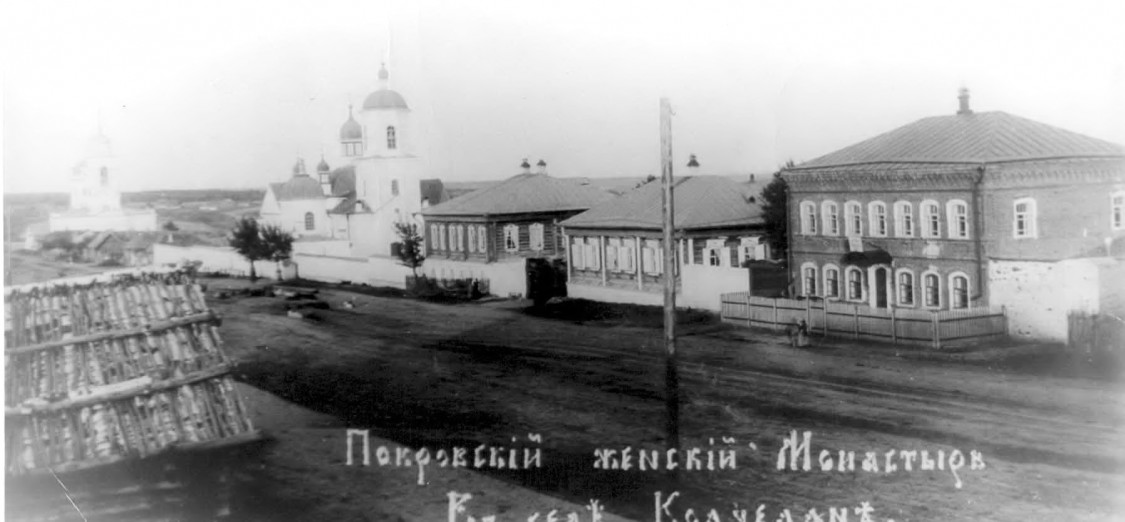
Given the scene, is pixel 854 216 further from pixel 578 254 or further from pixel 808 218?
pixel 578 254

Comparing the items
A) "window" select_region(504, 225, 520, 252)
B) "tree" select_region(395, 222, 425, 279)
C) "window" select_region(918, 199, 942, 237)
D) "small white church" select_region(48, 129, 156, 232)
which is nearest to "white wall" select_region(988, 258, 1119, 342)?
"window" select_region(918, 199, 942, 237)

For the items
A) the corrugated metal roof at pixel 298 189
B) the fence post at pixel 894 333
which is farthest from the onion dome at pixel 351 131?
the fence post at pixel 894 333

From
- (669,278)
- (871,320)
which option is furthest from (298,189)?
(871,320)

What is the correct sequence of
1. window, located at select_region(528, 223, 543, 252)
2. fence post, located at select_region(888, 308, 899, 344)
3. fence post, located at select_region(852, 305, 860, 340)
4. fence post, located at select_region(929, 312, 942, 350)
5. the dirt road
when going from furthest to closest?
1. window, located at select_region(528, 223, 543, 252)
2. fence post, located at select_region(852, 305, 860, 340)
3. fence post, located at select_region(888, 308, 899, 344)
4. fence post, located at select_region(929, 312, 942, 350)
5. the dirt road

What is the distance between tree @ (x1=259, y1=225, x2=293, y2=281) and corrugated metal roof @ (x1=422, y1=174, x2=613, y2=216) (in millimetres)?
872

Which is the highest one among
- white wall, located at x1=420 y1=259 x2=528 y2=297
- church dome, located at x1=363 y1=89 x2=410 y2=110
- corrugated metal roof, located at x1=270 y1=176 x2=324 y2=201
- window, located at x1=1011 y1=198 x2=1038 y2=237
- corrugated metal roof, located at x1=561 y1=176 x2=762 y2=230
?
church dome, located at x1=363 y1=89 x2=410 y2=110

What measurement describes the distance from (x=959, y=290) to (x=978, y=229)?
1.13 ft

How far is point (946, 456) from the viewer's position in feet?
16.2

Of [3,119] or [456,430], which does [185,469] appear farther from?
[3,119]

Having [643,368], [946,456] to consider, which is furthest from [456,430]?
[946,456]

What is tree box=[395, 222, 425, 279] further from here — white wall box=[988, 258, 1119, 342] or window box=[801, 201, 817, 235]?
white wall box=[988, 258, 1119, 342]

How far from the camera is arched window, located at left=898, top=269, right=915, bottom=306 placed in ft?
17.3

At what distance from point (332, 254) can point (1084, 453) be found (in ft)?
13.6

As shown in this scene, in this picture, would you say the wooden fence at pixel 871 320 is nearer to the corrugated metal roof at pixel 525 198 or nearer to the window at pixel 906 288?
the window at pixel 906 288
